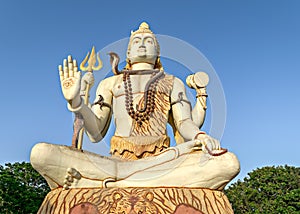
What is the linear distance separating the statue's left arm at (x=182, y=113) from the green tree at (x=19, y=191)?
369 inches

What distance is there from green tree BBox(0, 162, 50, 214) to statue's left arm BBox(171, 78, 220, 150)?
30.8ft

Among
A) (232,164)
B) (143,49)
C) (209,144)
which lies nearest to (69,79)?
(209,144)

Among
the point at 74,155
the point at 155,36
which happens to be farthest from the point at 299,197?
the point at 74,155

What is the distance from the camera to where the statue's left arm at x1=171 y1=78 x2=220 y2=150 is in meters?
4.95

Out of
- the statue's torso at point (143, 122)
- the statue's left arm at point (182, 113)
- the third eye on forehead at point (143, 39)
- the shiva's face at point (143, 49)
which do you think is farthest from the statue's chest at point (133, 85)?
the third eye on forehead at point (143, 39)

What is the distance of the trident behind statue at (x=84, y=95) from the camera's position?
4.49 m

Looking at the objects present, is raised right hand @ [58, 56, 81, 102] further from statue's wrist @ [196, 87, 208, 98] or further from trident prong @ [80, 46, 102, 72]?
statue's wrist @ [196, 87, 208, 98]

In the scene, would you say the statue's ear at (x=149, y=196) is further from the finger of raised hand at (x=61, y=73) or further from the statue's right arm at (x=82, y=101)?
the finger of raised hand at (x=61, y=73)

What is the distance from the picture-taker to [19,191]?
13852 mm

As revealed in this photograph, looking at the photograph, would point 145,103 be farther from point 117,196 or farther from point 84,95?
point 117,196

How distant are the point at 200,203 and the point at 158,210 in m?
0.42

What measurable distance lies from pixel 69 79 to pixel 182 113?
5.44 ft

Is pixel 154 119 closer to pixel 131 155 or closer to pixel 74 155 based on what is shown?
pixel 131 155

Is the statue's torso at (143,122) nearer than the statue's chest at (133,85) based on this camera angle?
Yes
